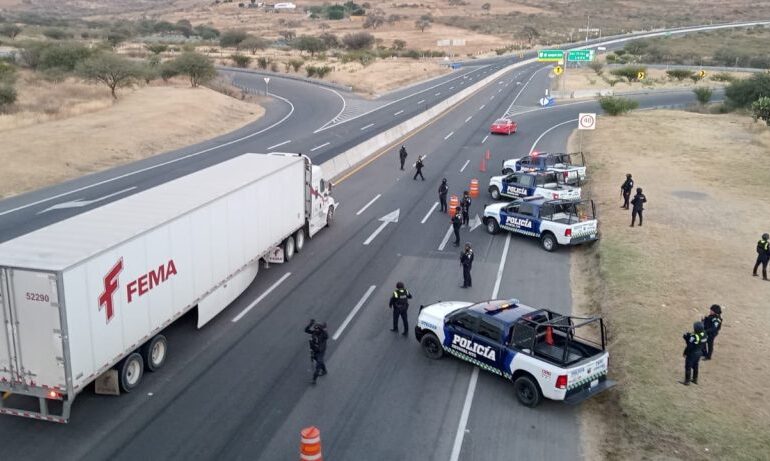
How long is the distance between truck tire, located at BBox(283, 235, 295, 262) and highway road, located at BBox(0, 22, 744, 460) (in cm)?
37

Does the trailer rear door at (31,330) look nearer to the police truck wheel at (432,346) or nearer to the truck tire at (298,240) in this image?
the police truck wheel at (432,346)

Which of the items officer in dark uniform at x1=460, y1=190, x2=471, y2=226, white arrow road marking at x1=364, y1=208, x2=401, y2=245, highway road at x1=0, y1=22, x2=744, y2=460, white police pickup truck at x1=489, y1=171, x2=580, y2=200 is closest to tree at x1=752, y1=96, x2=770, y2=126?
white police pickup truck at x1=489, y1=171, x2=580, y2=200

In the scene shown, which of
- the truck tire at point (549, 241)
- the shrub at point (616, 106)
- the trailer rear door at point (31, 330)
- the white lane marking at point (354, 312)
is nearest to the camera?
the trailer rear door at point (31, 330)

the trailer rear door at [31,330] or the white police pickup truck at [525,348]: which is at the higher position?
the trailer rear door at [31,330]

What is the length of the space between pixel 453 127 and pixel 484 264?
3291cm

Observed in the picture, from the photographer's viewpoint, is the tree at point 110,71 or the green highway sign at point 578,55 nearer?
the tree at point 110,71

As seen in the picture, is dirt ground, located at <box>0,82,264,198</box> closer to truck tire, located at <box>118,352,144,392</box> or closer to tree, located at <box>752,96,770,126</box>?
truck tire, located at <box>118,352,144,392</box>

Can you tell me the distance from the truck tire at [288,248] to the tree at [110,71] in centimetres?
4420

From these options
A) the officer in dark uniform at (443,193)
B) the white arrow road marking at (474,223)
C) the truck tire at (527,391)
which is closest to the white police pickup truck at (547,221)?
the white arrow road marking at (474,223)

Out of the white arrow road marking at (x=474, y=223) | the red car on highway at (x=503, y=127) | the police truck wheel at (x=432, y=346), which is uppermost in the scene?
the red car on highway at (x=503, y=127)

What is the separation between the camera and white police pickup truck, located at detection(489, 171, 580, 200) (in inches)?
1081

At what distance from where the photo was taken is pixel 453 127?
52625 millimetres

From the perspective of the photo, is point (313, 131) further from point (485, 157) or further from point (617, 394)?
point (617, 394)

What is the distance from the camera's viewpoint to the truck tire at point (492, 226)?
2425cm
